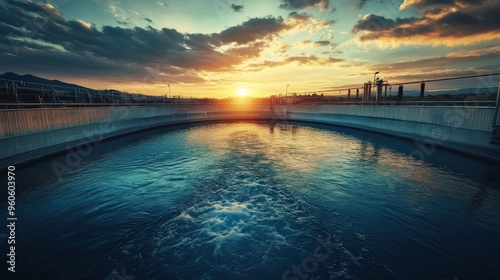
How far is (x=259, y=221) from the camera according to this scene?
255 inches

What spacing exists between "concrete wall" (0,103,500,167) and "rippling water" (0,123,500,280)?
84.7 inches

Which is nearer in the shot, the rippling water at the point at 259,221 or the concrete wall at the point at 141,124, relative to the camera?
the rippling water at the point at 259,221

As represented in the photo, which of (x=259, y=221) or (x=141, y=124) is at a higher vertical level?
(x=141, y=124)

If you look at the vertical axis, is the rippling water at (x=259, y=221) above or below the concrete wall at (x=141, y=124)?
below

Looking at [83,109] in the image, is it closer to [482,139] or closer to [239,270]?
[239,270]

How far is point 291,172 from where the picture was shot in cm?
1091

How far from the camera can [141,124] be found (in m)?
26.6

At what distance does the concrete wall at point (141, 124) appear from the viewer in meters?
11.6

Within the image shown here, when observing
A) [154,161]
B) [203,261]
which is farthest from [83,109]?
[203,261]

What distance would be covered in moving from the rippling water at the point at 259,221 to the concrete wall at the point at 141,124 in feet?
7.06

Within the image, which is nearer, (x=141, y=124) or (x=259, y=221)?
(x=259, y=221)

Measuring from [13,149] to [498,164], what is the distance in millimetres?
27086

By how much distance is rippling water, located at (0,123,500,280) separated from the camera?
468 cm

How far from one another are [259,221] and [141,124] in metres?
25.1
